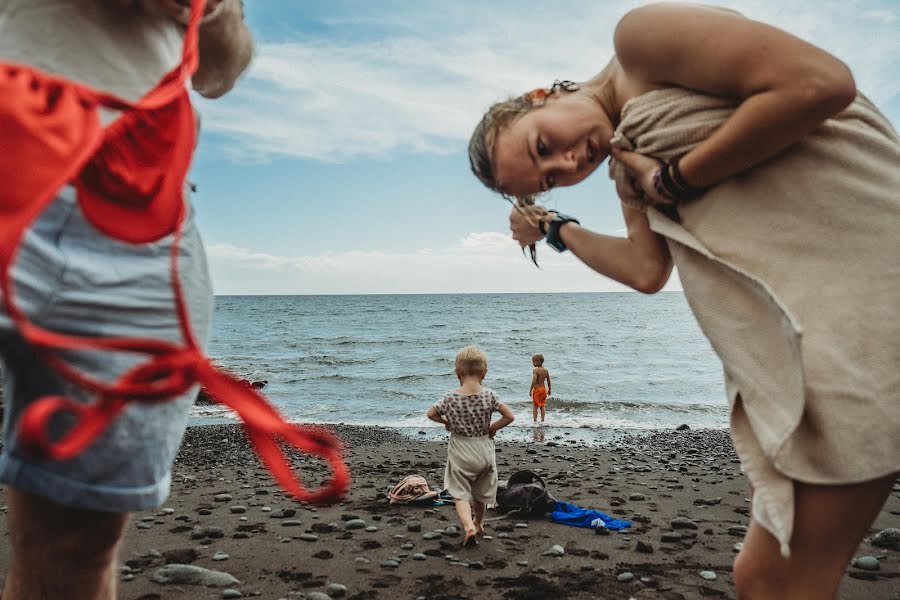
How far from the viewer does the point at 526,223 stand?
221 centimetres

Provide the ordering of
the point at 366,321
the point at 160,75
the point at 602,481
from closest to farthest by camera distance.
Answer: the point at 160,75, the point at 602,481, the point at 366,321

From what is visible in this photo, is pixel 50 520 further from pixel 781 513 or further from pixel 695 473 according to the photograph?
pixel 695 473

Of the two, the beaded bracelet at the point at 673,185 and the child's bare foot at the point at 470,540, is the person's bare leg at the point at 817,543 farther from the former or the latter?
the child's bare foot at the point at 470,540

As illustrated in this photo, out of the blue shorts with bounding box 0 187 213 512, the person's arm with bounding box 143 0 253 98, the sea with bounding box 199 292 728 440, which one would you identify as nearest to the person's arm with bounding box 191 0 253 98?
the person's arm with bounding box 143 0 253 98

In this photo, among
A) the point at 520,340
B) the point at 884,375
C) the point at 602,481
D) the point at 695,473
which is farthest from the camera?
the point at 520,340

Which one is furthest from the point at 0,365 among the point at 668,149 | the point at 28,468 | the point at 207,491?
the point at 207,491

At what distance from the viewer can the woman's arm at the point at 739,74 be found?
4.56 feet

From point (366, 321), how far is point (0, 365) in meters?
60.9

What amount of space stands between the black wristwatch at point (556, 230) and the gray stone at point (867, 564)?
3809 millimetres

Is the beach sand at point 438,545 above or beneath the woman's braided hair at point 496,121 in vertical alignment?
beneath

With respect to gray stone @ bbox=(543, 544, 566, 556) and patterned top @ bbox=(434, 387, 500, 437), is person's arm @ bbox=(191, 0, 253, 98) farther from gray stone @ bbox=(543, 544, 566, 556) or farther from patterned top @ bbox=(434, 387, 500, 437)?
gray stone @ bbox=(543, 544, 566, 556)

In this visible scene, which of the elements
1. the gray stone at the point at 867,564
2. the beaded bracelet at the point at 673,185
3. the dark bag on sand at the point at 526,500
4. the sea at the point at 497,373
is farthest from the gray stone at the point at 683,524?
the beaded bracelet at the point at 673,185

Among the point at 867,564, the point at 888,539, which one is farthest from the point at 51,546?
the point at 888,539

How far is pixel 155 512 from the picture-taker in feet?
20.8
